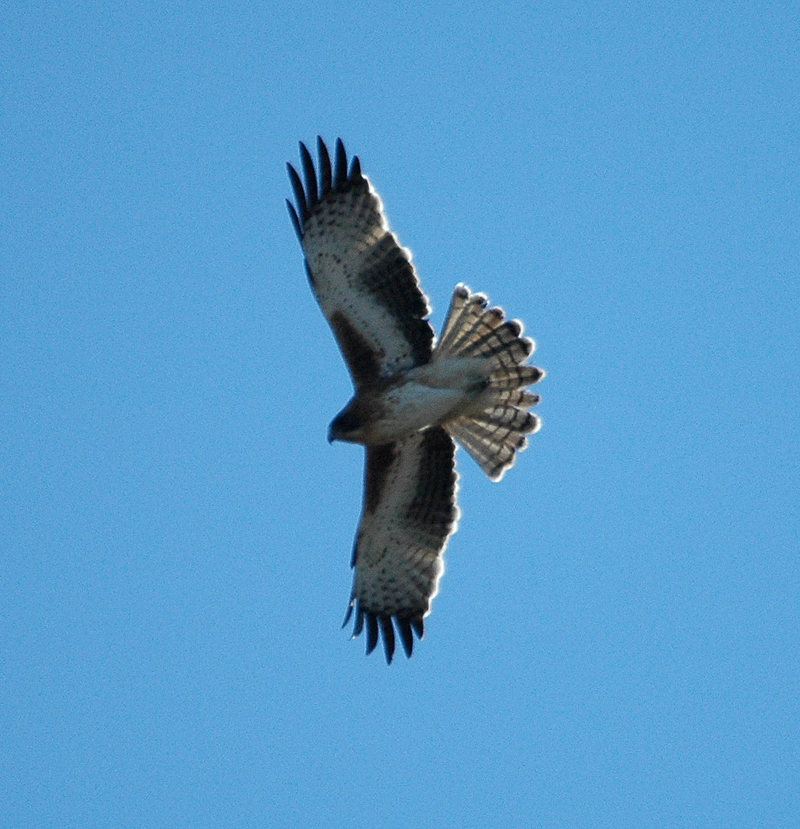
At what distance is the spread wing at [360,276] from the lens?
930 cm

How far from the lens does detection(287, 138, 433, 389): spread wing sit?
9.30 metres

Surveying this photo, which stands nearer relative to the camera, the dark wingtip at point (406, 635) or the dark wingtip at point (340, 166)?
the dark wingtip at point (340, 166)

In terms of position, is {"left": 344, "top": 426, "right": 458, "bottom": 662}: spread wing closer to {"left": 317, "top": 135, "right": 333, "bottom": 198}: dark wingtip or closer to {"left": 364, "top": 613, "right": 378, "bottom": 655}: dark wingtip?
{"left": 364, "top": 613, "right": 378, "bottom": 655}: dark wingtip

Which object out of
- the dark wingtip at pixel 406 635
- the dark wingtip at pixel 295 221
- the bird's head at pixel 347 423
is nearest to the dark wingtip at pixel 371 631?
the dark wingtip at pixel 406 635

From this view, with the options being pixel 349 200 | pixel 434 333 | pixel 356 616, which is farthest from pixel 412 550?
pixel 349 200

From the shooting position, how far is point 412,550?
9.97m

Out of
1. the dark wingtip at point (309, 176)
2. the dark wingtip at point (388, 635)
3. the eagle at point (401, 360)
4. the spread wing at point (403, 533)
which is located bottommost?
the dark wingtip at point (388, 635)

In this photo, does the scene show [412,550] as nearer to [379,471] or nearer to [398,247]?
[379,471]

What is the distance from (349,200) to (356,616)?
2599 mm

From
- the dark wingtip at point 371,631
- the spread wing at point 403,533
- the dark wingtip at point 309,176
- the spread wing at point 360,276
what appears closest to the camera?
the spread wing at point 360,276

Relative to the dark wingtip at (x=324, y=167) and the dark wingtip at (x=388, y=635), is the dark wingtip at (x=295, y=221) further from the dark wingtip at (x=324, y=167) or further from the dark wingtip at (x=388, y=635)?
the dark wingtip at (x=388, y=635)

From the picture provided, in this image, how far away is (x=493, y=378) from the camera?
375 inches

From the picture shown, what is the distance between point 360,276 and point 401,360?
0.55 metres

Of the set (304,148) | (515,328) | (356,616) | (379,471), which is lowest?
(356,616)
